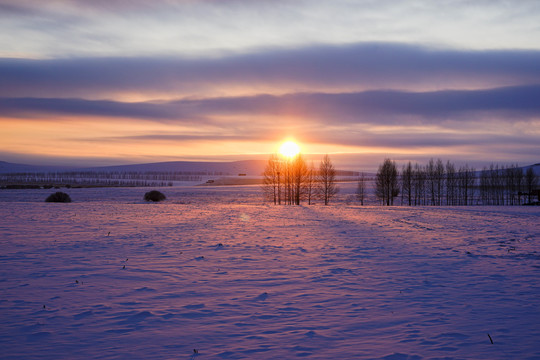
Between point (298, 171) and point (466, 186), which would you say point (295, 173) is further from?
point (466, 186)

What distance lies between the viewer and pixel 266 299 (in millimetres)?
8516

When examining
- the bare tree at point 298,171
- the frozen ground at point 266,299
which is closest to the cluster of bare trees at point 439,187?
the bare tree at point 298,171

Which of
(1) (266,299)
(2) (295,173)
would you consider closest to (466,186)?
(2) (295,173)

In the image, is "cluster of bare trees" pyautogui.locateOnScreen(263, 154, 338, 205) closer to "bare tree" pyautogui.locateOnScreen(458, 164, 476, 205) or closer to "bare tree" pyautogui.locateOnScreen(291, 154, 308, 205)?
"bare tree" pyautogui.locateOnScreen(291, 154, 308, 205)

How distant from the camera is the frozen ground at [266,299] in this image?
6.15 meters

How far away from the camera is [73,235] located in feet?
55.7

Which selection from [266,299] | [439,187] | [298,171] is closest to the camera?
[266,299]

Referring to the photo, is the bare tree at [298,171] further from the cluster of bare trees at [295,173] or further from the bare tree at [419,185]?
the bare tree at [419,185]

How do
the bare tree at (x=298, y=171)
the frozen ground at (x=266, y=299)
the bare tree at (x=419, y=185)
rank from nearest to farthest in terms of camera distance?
the frozen ground at (x=266, y=299), the bare tree at (x=298, y=171), the bare tree at (x=419, y=185)

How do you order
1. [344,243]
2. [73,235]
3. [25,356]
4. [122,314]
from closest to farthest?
[25,356], [122,314], [344,243], [73,235]

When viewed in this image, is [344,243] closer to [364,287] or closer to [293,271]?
[293,271]

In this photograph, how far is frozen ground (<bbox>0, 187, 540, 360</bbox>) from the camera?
615cm

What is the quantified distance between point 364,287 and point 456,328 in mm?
2749

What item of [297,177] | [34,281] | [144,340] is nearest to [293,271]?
[144,340]
